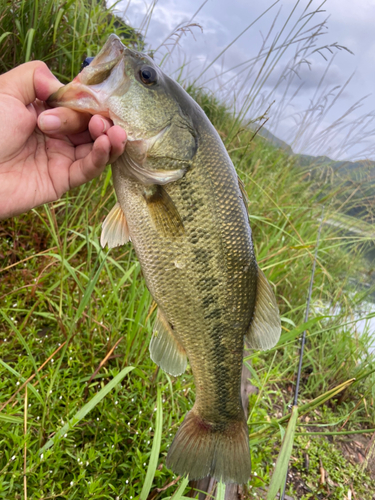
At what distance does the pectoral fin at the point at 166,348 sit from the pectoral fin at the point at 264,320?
1.14 feet

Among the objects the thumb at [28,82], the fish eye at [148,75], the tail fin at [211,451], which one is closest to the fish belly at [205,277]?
the tail fin at [211,451]

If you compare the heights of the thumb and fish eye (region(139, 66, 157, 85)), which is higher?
fish eye (region(139, 66, 157, 85))

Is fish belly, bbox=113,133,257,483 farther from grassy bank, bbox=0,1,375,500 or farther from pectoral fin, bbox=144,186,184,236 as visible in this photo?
grassy bank, bbox=0,1,375,500

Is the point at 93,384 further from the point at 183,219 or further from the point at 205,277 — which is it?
the point at 183,219

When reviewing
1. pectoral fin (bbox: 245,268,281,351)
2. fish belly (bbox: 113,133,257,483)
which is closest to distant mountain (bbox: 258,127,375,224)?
pectoral fin (bbox: 245,268,281,351)

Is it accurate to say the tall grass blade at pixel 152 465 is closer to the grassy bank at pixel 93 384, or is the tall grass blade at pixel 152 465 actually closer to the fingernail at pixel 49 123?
the grassy bank at pixel 93 384

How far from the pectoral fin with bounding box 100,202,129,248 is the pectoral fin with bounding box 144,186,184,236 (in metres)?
0.18

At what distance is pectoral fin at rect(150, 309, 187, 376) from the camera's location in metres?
1.54

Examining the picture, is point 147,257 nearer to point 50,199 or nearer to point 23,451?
point 50,199

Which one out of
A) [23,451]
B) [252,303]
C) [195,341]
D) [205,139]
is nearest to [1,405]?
[23,451]

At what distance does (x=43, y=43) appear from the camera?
2.92 m

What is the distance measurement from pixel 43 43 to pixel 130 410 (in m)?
3.09

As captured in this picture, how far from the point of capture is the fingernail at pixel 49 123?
137 centimetres

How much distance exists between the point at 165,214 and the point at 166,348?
642mm
